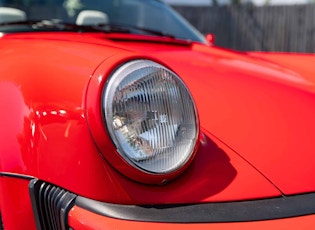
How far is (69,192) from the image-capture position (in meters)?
1.40

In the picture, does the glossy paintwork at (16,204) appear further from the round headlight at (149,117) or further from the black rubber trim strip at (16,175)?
the round headlight at (149,117)

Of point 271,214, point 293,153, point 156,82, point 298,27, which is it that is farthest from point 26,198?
point 298,27

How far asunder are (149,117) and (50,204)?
38cm

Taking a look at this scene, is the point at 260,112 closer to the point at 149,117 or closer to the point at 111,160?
the point at 149,117

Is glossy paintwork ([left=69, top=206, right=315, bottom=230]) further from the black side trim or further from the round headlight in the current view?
the round headlight

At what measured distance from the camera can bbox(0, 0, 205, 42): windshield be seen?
2.56 metres

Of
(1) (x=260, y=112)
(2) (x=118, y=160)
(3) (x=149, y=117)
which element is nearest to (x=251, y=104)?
(1) (x=260, y=112)

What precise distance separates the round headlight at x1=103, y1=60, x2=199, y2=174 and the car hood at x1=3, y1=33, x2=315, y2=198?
0.10 m

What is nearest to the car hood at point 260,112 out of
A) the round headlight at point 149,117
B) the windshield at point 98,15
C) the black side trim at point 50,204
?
the round headlight at point 149,117

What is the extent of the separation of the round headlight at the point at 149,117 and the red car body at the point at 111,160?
1.3 inches

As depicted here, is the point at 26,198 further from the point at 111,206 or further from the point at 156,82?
the point at 156,82

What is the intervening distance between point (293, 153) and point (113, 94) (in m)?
0.64

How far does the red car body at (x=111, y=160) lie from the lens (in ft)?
4.46

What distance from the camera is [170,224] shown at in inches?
51.5
